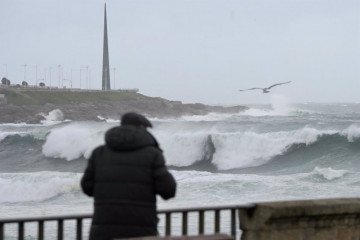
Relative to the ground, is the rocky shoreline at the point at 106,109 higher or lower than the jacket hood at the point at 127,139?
lower

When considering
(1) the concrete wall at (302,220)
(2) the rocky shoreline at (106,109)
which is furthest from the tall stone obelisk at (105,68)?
(1) the concrete wall at (302,220)

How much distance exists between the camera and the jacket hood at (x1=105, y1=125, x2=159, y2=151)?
4.95 meters

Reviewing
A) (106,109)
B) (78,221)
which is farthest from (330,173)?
(106,109)

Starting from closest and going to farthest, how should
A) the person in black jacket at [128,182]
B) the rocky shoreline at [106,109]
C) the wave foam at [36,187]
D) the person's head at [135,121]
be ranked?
the person in black jacket at [128,182] < the person's head at [135,121] < the wave foam at [36,187] < the rocky shoreline at [106,109]

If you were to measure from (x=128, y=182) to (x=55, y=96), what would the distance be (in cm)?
11672

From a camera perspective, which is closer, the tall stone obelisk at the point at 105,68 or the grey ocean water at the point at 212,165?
the grey ocean water at the point at 212,165

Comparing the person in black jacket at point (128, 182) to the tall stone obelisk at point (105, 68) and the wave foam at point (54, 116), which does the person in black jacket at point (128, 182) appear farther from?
the tall stone obelisk at point (105, 68)

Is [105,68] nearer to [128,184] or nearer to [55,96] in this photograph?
[55,96]

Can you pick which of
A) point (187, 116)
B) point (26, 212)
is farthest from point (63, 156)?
point (187, 116)

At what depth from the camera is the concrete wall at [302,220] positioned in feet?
19.8

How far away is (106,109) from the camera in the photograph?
113 metres

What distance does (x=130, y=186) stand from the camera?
497cm

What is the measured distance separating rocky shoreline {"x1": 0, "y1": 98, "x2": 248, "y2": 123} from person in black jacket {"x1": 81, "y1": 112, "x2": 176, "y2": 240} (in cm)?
9679

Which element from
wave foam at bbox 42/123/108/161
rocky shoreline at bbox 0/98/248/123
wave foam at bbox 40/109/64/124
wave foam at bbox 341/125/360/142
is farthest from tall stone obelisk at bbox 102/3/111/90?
wave foam at bbox 341/125/360/142
